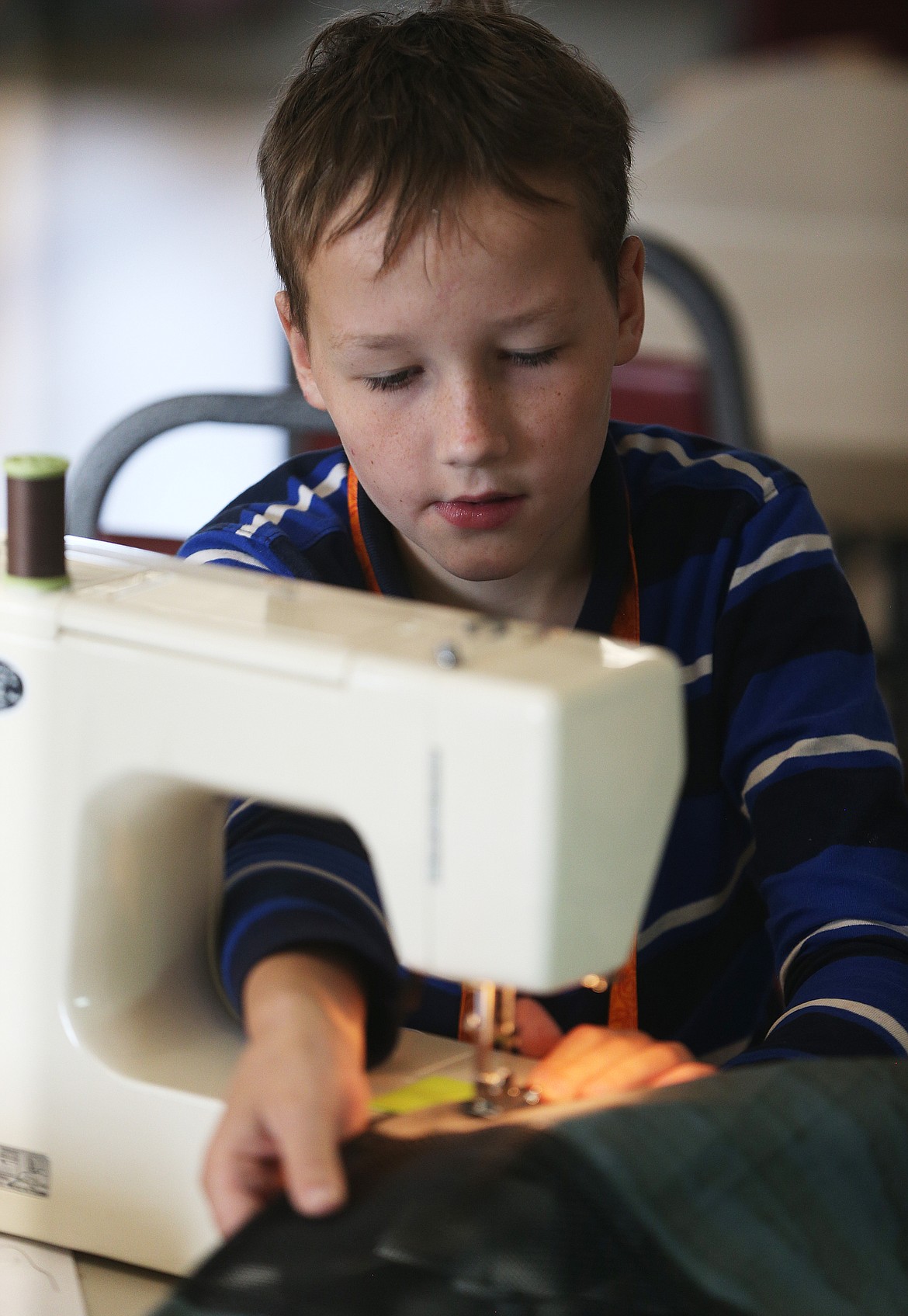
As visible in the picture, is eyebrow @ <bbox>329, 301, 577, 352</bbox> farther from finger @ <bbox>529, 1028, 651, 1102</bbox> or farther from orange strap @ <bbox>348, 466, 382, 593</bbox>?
finger @ <bbox>529, 1028, 651, 1102</bbox>

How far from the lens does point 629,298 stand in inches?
39.9

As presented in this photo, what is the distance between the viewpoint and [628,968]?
99 cm

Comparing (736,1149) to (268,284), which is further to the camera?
(268,284)

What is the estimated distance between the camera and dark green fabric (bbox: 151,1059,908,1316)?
1.87ft

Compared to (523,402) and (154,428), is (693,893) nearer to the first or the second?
(523,402)

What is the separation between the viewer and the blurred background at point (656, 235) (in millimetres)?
2455

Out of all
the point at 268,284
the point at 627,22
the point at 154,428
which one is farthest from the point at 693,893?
the point at 627,22

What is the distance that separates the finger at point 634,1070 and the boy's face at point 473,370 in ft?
0.99

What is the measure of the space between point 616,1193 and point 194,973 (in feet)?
0.96

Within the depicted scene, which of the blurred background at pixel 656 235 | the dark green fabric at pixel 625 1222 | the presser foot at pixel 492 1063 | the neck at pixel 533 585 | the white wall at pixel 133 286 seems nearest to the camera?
the dark green fabric at pixel 625 1222

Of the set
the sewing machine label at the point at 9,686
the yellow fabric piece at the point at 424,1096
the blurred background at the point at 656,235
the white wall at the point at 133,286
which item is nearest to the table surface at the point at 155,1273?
the yellow fabric piece at the point at 424,1096

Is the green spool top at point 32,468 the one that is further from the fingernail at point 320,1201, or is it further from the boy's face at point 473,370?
the fingernail at point 320,1201

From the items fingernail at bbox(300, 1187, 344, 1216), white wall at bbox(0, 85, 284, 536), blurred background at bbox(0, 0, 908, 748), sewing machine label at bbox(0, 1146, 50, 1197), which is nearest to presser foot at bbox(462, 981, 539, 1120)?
fingernail at bbox(300, 1187, 344, 1216)

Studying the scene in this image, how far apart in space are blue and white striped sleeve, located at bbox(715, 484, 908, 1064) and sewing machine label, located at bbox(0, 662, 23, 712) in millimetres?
373
